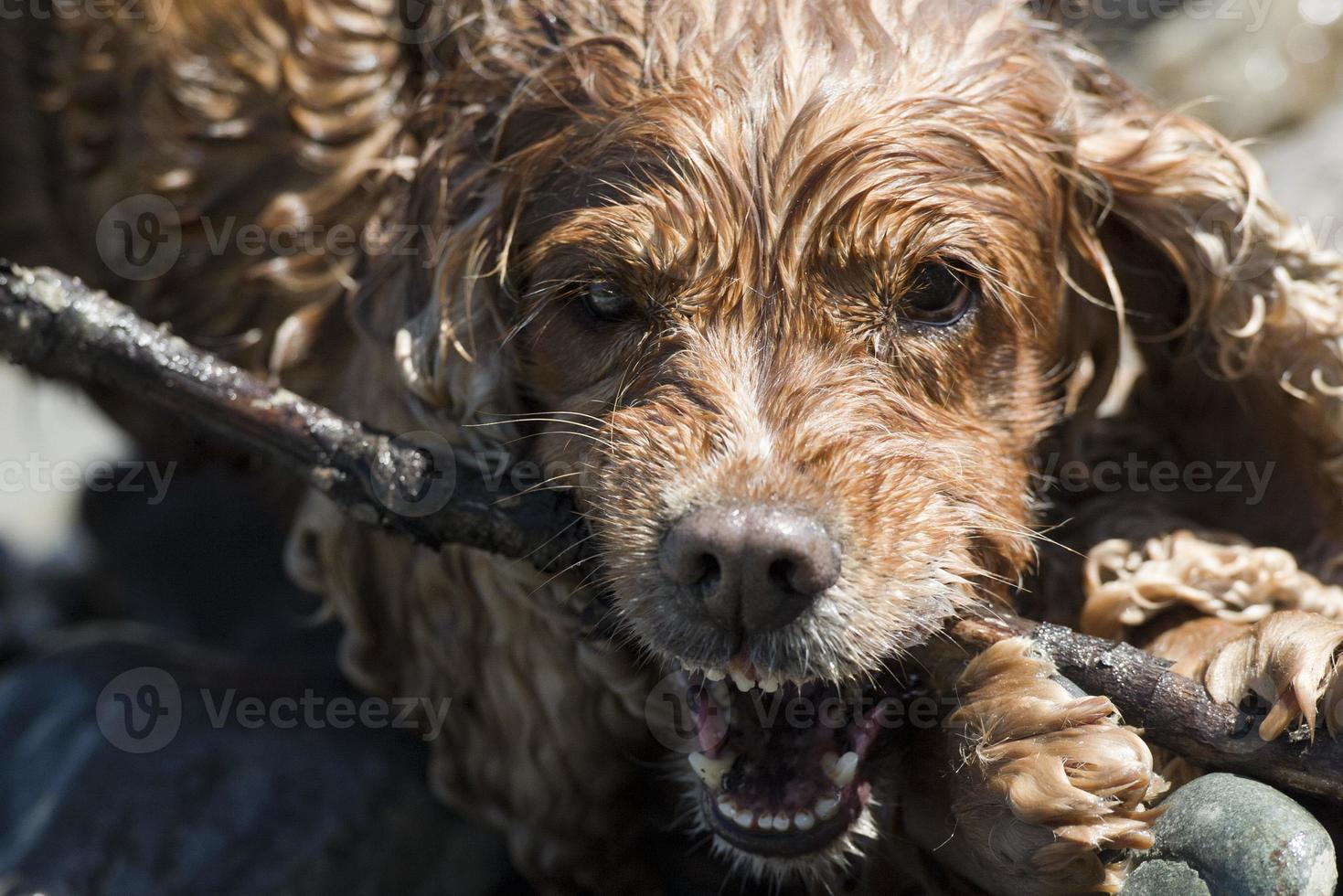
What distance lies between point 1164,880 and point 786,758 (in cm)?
77

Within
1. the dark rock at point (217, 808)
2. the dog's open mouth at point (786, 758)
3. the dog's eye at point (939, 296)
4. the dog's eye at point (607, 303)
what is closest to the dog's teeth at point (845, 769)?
the dog's open mouth at point (786, 758)

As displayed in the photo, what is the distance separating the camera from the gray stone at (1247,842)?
2412mm

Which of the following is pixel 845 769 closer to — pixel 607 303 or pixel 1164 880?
pixel 1164 880

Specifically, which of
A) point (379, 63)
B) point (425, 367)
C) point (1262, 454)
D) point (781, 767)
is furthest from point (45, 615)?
point (1262, 454)

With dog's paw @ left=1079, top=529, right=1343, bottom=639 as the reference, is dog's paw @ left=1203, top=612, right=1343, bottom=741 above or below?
above

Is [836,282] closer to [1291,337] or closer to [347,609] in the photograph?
[1291,337]

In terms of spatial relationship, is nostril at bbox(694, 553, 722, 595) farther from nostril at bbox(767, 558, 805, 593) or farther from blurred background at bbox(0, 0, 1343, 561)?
blurred background at bbox(0, 0, 1343, 561)

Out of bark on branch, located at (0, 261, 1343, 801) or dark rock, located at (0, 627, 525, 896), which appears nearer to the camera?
bark on branch, located at (0, 261, 1343, 801)

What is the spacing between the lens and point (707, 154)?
288 cm

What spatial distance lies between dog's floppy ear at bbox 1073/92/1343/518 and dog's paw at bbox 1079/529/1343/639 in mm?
271

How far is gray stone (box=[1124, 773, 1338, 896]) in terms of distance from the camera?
7.91 feet

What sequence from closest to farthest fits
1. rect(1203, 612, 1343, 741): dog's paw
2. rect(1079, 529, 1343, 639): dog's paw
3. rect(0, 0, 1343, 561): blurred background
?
rect(1203, 612, 1343, 741): dog's paw
rect(1079, 529, 1343, 639): dog's paw
rect(0, 0, 1343, 561): blurred background

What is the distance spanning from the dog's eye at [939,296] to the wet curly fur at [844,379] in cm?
3

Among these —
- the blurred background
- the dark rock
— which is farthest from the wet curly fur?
the blurred background
